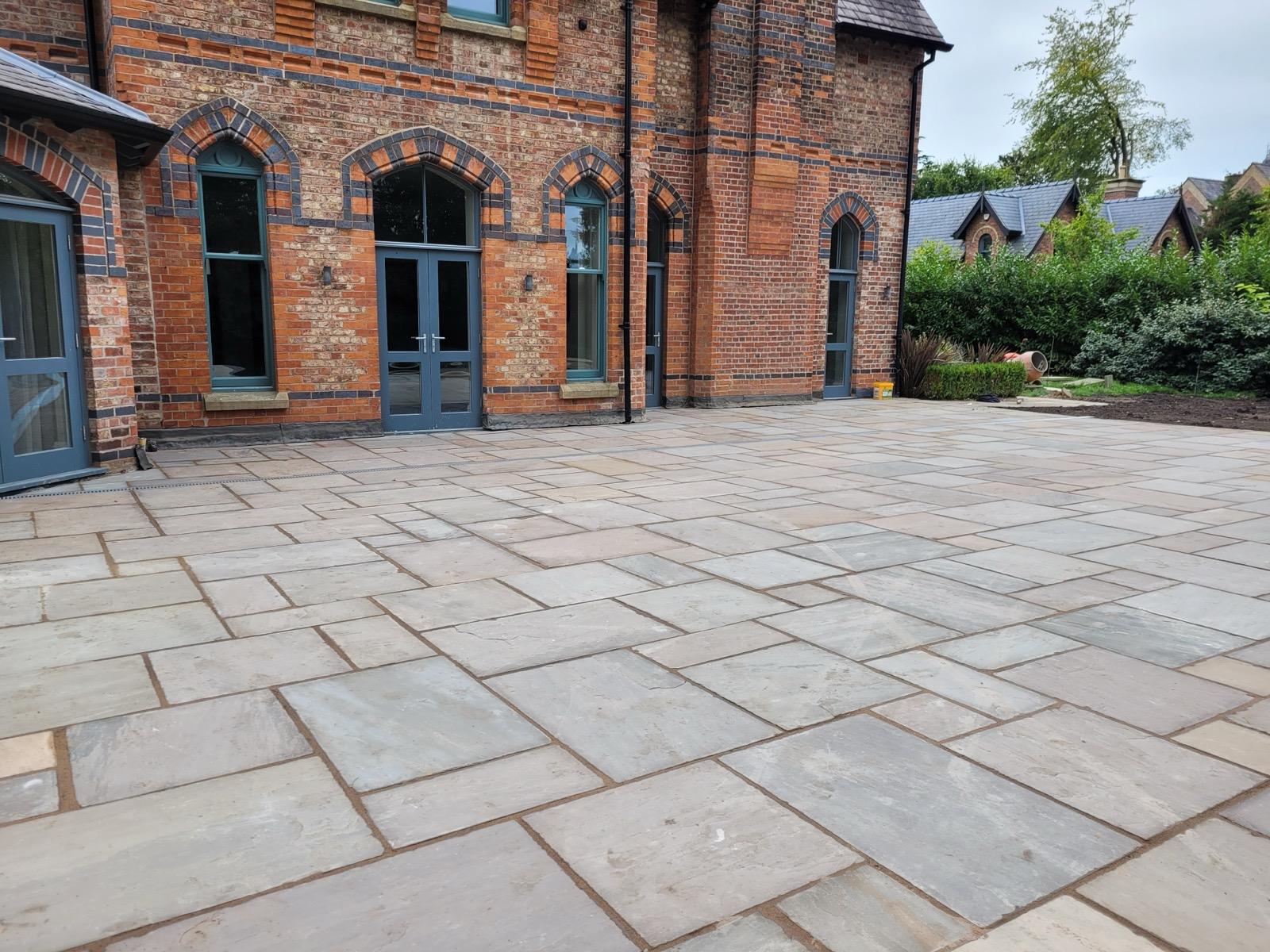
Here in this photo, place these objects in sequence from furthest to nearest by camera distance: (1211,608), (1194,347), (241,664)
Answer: (1194,347)
(1211,608)
(241,664)

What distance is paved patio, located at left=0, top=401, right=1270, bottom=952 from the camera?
220 cm

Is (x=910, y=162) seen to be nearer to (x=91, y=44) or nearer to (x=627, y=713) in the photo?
(x=91, y=44)

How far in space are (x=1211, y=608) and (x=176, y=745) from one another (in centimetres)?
469

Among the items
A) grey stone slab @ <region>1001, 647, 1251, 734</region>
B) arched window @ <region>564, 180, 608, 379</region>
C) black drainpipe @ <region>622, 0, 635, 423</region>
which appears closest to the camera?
grey stone slab @ <region>1001, 647, 1251, 734</region>

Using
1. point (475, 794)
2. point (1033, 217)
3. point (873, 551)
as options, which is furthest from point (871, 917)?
point (1033, 217)

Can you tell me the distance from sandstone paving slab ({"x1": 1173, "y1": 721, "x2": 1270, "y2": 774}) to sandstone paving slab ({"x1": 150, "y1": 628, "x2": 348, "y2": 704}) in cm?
313

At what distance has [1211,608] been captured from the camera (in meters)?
4.59

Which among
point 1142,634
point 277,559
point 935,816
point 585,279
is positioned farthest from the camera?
point 585,279

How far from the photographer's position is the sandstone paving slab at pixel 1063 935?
208cm

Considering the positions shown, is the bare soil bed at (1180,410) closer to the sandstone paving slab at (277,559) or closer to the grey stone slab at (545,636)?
the grey stone slab at (545,636)

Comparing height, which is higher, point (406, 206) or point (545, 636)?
point (406, 206)

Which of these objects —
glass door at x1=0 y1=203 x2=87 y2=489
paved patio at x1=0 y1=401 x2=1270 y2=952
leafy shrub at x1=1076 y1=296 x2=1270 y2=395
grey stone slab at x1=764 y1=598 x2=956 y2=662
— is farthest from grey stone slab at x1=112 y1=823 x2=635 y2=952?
leafy shrub at x1=1076 y1=296 x2=1270 y2=395

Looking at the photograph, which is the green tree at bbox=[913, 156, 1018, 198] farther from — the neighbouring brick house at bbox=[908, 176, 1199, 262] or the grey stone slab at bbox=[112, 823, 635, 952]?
the grey stone slab at bbox=[112, 823, 635, 952]

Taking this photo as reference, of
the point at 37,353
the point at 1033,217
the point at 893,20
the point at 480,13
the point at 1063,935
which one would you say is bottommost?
the point at 1063,935
